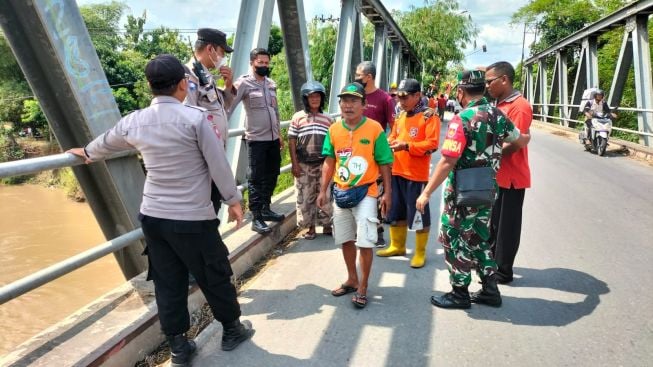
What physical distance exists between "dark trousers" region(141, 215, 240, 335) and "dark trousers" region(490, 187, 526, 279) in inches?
87.0

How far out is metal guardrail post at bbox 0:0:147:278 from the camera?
2553 mm

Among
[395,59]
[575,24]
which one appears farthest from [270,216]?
[575,24]

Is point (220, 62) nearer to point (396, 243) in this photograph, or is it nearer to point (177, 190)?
point (177, 190)

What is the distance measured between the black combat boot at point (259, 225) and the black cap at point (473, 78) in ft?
7.53

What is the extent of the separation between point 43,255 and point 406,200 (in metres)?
19.3

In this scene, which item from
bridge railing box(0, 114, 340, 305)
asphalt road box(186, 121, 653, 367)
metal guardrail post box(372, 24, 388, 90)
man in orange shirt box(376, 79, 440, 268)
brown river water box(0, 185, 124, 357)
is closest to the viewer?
bridge railing box(0, 114, 340, 305)

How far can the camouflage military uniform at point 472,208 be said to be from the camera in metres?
2.93

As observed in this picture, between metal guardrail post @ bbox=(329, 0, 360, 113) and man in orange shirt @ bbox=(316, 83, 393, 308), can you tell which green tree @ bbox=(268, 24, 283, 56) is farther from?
man in orange shirt @ bbox=(316, 83, 393, 308)

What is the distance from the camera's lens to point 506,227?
352 centimetres

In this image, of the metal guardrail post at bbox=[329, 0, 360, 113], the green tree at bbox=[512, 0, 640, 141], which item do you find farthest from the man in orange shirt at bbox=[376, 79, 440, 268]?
the green tree at bbox=[512, 0, 640, 141]

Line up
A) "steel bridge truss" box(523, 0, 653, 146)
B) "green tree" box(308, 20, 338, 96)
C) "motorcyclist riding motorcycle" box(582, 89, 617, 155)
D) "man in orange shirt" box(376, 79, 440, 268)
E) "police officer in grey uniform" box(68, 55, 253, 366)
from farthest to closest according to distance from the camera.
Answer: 1. "green tree" box(308, 20, 338, 96)
2. "steel bridge truss" box(523, 0, 653, 146)
3. "motorcyclist riding motorcycle" box(582, 89, 617, 155)
4. "man in orange shirt" box(376, 79, 440, 268)
5. "police officer in grey uniform" box(68, 55, 253, 366)

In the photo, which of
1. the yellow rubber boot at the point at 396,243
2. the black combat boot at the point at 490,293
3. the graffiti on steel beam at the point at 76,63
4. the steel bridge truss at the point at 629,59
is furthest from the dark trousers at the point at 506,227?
the steel bridge truss at the point at 629,59

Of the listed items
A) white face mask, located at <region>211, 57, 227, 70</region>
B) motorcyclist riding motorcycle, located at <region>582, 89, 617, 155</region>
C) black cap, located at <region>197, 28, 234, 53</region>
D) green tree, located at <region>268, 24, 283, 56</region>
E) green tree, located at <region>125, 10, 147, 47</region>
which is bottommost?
motorcyclist riding motorcycle, located at <region>582, 89, 617, 155</region>

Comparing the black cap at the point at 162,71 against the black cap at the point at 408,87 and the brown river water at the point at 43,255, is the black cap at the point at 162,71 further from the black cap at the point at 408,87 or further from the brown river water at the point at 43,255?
the brown river water at the point at 43,255
